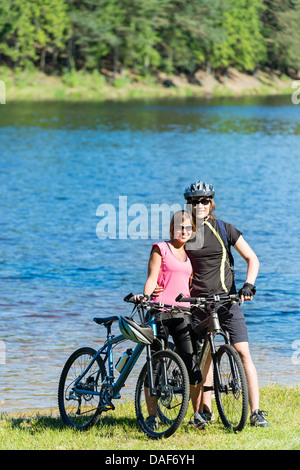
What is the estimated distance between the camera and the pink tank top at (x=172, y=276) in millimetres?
7762

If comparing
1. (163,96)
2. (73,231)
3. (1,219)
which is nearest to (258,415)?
(73,231)

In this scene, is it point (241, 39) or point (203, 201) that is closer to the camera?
point (203, 201)

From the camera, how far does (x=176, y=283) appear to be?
780 cm

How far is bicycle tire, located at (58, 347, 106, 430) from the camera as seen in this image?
8.18 meters

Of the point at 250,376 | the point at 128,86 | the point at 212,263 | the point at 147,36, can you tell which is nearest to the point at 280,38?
the point at 147,36

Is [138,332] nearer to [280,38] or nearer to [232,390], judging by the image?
[232,390]

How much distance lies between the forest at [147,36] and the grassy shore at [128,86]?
1764 mm

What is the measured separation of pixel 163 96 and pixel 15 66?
21.2 metres

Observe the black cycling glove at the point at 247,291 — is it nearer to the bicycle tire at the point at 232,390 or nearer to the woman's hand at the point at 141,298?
the bicycle tire at the point at 232,390

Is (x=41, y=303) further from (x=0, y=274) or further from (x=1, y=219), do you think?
(x=1, y=219)

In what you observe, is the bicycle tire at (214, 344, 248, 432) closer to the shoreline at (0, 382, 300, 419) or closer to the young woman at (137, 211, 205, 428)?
the young woman at (137, 211, 205, 428)

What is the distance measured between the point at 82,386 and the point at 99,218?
65.6 feet

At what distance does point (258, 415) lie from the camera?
7723mm

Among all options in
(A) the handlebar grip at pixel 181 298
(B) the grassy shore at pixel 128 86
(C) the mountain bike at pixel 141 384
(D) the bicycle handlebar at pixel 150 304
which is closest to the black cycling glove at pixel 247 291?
(A) the handlebar grip at pixel 181 298
